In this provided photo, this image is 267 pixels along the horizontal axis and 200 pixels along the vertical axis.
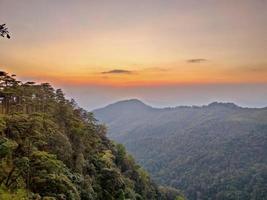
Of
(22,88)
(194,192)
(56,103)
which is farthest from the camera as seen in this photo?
(194,192)

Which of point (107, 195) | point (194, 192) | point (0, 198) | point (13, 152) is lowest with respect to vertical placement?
point (194, 192)

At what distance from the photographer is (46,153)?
17438 mm

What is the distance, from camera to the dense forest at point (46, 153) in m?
16.8

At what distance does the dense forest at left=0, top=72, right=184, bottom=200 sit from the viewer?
16797mm

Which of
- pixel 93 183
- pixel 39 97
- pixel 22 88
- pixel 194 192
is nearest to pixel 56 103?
pixel 39 97

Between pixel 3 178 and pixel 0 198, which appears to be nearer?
pixel 0 198

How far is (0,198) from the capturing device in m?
14.1

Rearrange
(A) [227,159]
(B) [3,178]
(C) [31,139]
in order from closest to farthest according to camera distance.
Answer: (B) [3,178]
(C) [31,139]
(A) [227,159]

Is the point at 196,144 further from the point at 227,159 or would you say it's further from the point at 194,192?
the point at 194,192

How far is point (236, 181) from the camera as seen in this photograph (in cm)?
12700

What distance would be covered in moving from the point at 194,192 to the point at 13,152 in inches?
4431

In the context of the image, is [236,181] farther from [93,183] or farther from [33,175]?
[33,175]

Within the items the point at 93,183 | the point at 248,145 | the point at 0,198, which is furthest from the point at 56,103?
the point at 248,145

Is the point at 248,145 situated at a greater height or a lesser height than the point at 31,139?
lesser
